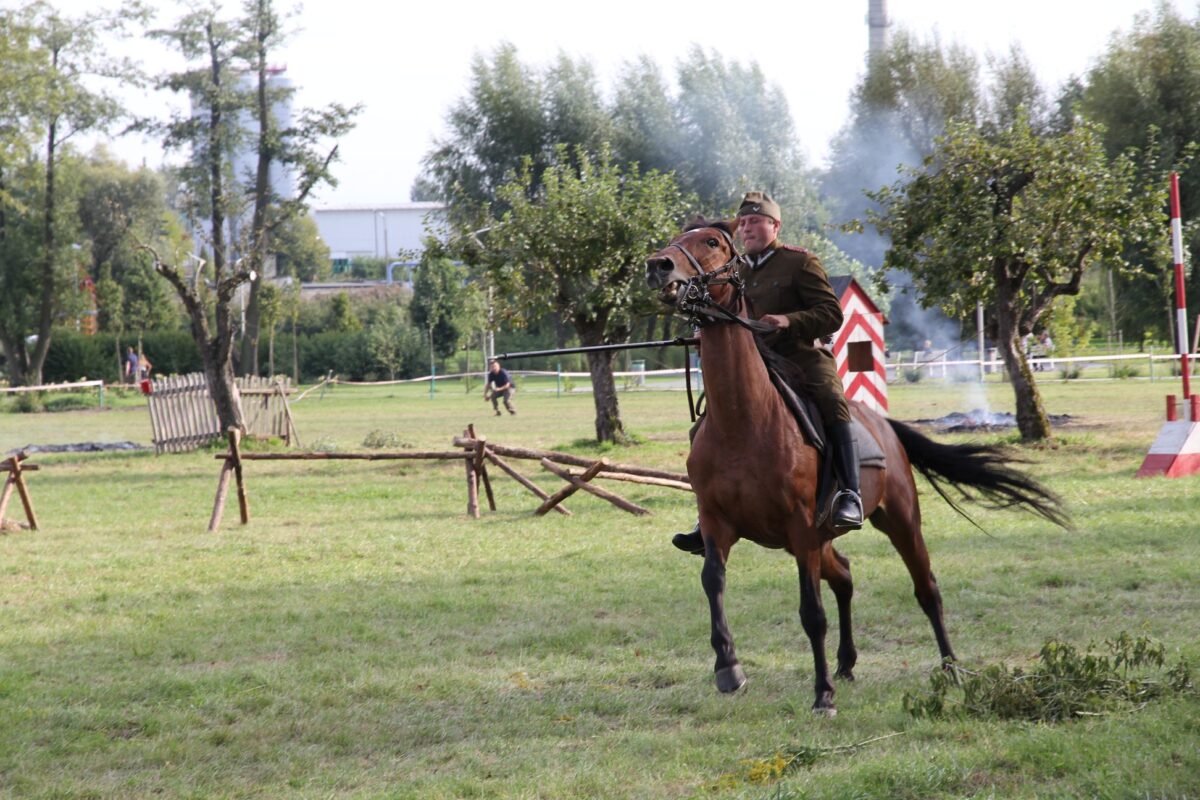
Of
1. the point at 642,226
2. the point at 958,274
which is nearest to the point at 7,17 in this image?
the point at 642,226

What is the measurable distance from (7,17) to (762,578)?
3581 cm

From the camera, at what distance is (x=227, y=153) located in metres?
40.1

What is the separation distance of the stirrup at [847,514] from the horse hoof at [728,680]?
36.3 inches

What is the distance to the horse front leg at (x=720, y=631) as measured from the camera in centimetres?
640

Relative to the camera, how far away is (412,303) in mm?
68062

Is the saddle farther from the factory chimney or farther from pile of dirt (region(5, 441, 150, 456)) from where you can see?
the factory chimney

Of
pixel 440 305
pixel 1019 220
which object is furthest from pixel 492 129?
pixel 1019 220

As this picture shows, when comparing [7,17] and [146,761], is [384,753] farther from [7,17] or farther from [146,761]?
[7,17]

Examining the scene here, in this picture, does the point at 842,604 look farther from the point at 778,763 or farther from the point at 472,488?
the point at 472,488

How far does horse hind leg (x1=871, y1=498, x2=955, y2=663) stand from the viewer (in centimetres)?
736

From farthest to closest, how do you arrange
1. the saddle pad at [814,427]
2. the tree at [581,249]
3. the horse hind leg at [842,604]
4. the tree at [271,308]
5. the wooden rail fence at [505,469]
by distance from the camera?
the tree at [271,308]
the tree at [581,249]
the wooden rail fence at [505,469]
the horse hind leg at [842,604]
the saddle pad at [814,427]

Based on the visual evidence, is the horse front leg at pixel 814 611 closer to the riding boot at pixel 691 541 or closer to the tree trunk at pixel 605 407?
the riding boot at pixel 691 541

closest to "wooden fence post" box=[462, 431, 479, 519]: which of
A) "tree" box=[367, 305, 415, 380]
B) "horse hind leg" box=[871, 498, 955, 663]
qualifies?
"horse hind leg" box=[871, 498, 955, 663]

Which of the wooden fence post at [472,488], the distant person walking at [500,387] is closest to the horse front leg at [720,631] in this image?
the wooden fence post at [472,488]
